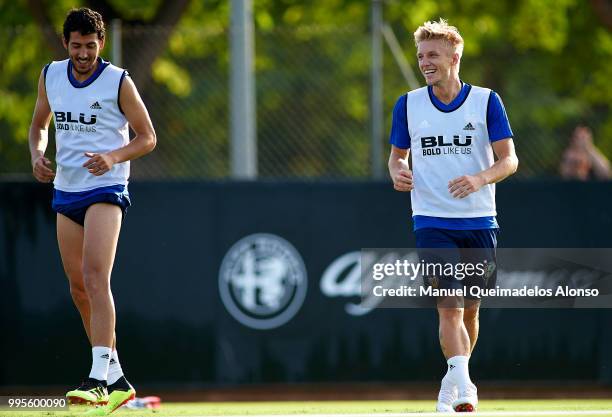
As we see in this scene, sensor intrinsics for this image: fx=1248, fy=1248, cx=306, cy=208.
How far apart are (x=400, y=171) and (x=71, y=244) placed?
1983mm

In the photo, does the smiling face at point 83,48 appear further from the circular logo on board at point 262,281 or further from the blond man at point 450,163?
the circular logo on board at point 262,281

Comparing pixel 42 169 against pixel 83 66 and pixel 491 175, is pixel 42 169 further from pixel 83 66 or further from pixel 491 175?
pixel 491 175

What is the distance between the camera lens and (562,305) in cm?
1171

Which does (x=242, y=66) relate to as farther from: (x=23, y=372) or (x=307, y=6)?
(x=307, y=6)

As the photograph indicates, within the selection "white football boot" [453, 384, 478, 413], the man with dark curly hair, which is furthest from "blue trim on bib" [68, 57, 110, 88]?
"white football boot" [453, 384, 478, 413]

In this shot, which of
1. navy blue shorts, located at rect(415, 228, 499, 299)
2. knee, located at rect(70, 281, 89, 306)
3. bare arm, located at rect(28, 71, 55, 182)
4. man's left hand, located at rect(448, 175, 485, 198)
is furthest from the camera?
knee, located at rect(70, 281, 89, 306)

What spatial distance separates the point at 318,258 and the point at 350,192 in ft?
2.28

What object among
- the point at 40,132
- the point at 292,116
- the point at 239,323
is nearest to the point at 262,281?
the point at 239,323

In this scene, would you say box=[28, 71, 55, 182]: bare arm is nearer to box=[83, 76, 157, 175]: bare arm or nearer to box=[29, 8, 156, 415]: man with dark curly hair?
box=[29, 8, 156, 415]: man with dark curly hair

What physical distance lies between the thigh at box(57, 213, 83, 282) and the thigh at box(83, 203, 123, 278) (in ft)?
0.52

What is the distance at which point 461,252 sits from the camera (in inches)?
289

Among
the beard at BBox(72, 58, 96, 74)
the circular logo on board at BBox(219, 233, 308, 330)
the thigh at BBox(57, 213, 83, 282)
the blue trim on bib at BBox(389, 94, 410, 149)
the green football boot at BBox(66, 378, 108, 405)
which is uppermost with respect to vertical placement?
the beard at BBox(72, 58, 96, 74)

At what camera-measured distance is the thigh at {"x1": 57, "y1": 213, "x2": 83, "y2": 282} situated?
24.1 feet

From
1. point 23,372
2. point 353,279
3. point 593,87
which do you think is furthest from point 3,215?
point 593,87
